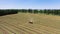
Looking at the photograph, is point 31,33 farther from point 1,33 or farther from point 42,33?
point 1,33

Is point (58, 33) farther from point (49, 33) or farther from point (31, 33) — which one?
point (31, 33)

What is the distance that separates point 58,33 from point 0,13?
73.6 feet

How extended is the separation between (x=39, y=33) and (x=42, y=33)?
0.30 meters

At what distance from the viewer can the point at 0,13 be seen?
1282 inches

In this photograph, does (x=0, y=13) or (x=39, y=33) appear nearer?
(x=39, y=33)

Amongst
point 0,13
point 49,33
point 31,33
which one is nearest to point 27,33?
point 31,33

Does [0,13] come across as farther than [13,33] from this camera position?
Yes

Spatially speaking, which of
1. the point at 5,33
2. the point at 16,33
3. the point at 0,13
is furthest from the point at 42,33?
the point at 0,13

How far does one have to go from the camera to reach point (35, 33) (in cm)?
1292

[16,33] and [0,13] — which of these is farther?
[0,13]

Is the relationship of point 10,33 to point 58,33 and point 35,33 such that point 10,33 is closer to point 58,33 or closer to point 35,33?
point 35,33

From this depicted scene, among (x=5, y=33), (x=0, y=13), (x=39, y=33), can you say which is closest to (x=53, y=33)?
(x=39, y=33)

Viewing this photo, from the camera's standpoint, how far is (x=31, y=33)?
1291 centimetres

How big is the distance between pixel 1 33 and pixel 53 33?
509 cm
